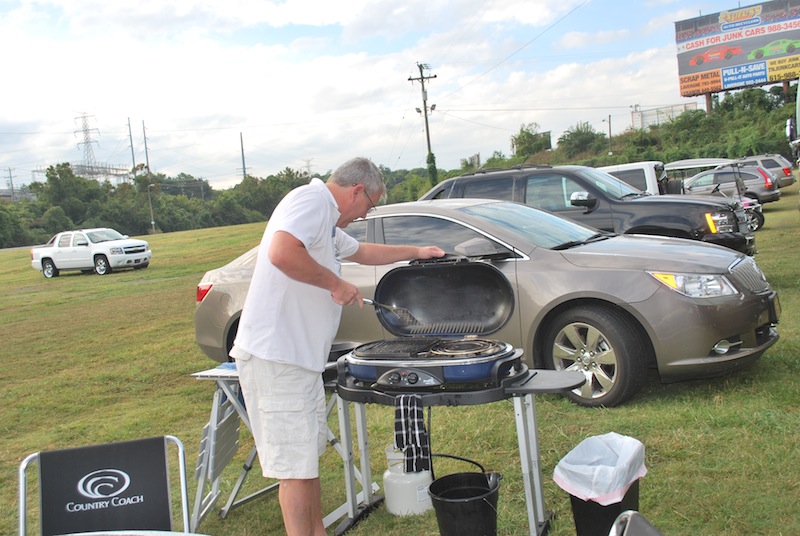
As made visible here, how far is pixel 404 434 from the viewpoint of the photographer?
309 cm

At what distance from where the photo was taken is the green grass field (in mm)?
3514

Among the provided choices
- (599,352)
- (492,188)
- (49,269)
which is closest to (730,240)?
(492,188)

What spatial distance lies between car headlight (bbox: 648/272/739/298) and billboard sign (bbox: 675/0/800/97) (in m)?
54.9

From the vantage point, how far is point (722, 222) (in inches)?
336

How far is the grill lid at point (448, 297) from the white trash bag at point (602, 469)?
2.95 ft

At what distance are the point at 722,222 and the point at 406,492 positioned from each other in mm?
6303

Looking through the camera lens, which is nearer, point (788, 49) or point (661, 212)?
point (661, 212)

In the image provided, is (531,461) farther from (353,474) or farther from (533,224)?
(533,224)

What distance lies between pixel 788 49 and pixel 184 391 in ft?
185

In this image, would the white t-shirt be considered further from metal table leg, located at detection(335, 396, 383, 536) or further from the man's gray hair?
metal table leg, located at detection(335, 396, 383, 536)

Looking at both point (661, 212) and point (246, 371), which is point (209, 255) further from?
point (246, 371)

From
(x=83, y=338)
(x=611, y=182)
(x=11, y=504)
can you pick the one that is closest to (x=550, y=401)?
(x=11, y=504)

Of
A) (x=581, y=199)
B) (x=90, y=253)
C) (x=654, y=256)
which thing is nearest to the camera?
(x=654, y=256)

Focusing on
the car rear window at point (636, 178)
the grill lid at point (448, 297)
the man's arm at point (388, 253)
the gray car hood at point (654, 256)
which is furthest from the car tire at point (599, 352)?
the car rear window at point (636, 178)
